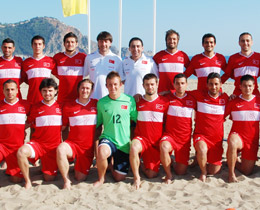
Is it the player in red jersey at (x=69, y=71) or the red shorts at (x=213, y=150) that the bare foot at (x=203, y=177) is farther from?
the player in red jersey at (x=69, y=71)

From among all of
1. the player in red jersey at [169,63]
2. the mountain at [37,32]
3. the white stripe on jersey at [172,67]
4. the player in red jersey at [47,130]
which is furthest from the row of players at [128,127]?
the mountain at [37,32]

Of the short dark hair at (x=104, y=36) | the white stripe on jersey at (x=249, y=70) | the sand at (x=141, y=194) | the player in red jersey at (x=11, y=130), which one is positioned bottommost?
the sand at (x=141, y=194)

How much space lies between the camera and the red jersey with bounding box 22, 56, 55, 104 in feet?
19.4

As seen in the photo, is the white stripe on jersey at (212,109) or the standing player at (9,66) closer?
the white stripe on jersey at (212,109)

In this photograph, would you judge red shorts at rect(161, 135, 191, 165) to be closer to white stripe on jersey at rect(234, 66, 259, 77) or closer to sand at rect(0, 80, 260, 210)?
sand at rect(0, 80, 260, 210)

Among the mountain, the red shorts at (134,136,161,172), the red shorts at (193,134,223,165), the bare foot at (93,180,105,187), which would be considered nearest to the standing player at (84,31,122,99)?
the red shorts at (134,136,161,172)

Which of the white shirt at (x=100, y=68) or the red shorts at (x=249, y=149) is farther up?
the white shirt at (x=100, y=68)

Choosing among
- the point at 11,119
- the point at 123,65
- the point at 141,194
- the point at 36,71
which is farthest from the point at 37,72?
the point at 141,194

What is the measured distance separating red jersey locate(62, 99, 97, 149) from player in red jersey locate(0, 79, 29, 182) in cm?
75

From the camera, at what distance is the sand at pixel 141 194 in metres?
4.30

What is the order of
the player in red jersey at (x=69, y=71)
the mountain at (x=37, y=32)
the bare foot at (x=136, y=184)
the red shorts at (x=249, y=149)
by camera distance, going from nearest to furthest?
the bare foot at (x=136, y=184), the red shorts at (x=249, y=149), the player in red jersey at (x=69, y=71), the mountain at (x=37, y=32)

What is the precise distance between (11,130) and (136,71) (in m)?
2.40

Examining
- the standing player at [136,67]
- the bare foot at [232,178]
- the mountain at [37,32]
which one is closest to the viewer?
the bare foot at [232,178]

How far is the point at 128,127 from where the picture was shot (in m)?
5.30
